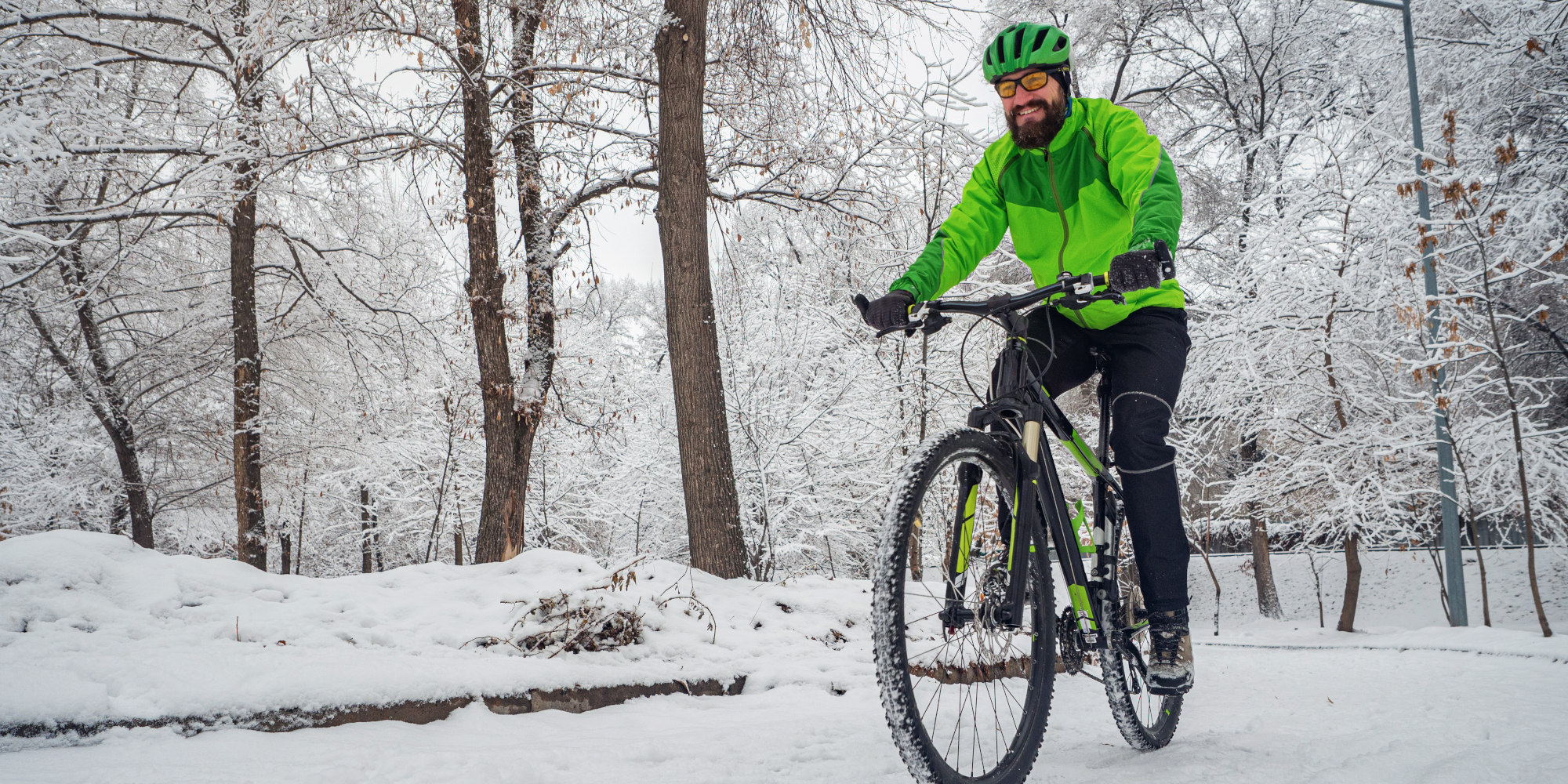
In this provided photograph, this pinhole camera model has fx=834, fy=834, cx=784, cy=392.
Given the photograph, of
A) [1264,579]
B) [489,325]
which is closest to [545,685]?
[489,325]

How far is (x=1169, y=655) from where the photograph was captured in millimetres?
2355

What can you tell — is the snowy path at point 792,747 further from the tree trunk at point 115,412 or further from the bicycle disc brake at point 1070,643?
the tree trunk at point 115,412

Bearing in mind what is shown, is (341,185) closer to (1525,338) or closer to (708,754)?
(708,754)

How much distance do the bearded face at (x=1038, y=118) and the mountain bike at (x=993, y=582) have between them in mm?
589

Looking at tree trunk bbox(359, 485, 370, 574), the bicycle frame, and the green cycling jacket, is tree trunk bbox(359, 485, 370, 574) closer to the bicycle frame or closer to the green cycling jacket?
the green cycling jacket

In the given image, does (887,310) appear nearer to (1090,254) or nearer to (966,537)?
(966,537)

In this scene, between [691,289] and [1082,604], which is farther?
[691,289]

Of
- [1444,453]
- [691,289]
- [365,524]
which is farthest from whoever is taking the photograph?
[365,524]

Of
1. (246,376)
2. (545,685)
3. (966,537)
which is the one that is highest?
(246,376)

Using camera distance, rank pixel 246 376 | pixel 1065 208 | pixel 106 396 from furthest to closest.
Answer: pixel 106 396, pixel 246 376, pixel 1065 208

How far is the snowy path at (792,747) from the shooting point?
1.98 metres

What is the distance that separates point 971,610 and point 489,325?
20.2ft

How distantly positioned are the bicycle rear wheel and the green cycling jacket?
0.85m

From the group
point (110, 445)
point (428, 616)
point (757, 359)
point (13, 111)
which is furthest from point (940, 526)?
point (110, 445)
